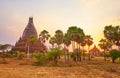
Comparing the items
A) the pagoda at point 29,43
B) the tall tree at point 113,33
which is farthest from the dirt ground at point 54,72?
the pagoda at point 29,43

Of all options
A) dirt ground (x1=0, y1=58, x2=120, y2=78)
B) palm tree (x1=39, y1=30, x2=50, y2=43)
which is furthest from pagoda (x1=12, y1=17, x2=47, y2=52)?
dirt ground (x1=0, y1=58, x2=120, y2=78)

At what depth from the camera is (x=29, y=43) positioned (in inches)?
4257

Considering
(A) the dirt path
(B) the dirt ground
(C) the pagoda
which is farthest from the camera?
(C) the pagoda

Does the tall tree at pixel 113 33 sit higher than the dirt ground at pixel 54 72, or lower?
higher

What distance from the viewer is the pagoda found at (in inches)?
4220

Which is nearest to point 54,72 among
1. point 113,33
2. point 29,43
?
point 113,33

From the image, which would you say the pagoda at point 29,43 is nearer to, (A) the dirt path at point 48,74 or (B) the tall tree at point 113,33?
(B) the tall tree at point 113,33

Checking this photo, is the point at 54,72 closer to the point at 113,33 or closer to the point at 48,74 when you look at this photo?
the point at 48,74

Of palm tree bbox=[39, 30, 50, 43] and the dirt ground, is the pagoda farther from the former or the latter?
the dirt ground

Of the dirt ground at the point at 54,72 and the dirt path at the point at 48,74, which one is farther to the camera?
the dirt ground at the point at 54,72

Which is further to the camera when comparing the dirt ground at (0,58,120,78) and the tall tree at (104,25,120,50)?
the tall tree at (104,25,120,50)

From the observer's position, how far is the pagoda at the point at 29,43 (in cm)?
10719

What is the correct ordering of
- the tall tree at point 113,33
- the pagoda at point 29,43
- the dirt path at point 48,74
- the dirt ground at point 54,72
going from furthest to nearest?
the pagoda at point 29,43
the tall tree at point 113,33
the dirt ground at point 54,72
the dirt path at point 48,74

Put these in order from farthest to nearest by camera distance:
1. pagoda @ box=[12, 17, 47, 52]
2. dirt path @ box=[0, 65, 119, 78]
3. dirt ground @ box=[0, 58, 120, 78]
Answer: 1. pagoda @ box=[12, 17, 47, 52]
2. dirt ground @ box=[0, 58, 120, 78]
3. dirt path @ box=[0, 65, 119, 78]
